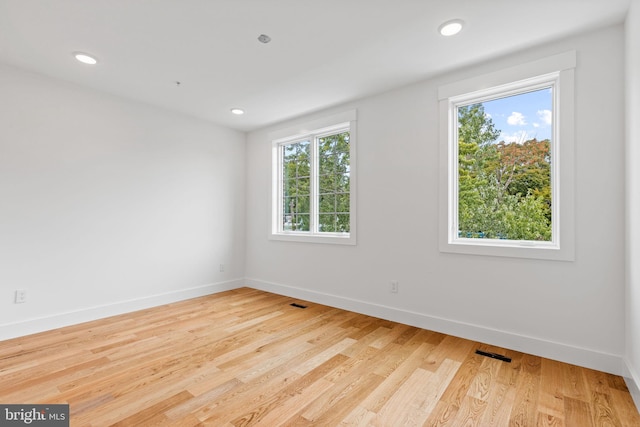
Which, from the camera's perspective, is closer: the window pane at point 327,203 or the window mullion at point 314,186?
the window pane at point 327,203

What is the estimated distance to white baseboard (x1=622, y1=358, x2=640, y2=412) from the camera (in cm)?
181

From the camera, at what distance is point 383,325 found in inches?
125

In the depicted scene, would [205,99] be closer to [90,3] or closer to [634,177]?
[90,3]

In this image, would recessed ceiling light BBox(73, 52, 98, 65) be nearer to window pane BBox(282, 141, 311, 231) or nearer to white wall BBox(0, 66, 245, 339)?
white wall BBox(0, 66, 245, 339)

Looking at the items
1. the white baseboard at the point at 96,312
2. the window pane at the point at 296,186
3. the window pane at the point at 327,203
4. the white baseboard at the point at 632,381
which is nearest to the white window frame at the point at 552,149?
the white baseboard at the point at 632,381

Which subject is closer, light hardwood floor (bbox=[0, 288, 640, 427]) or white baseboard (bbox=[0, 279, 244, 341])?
light hardwood floor (bbox=[0, 288, 640, 427])

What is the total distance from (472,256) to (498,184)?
70cm

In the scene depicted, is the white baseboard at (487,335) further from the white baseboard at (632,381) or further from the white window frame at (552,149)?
the white window frame at (552,149)

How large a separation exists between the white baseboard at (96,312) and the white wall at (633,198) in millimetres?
4402

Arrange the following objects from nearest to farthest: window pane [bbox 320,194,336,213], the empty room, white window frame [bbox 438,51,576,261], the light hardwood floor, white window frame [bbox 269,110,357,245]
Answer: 1. the light hardwood floor
2. the empty room
3. white window frame [bbox 438,51,576,261]
4. white window frame [bbox 269,110,357,245]
5. window pane [bbox 320,194,336,213]

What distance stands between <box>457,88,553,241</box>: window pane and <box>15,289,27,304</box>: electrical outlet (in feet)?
13.9

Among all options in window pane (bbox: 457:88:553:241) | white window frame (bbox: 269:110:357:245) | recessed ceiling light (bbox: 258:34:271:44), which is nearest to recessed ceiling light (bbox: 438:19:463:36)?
window pane (bbox: 457:88:553:241)

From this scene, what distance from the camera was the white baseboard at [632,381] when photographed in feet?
5.94

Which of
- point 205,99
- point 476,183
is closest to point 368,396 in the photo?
point 476,183
